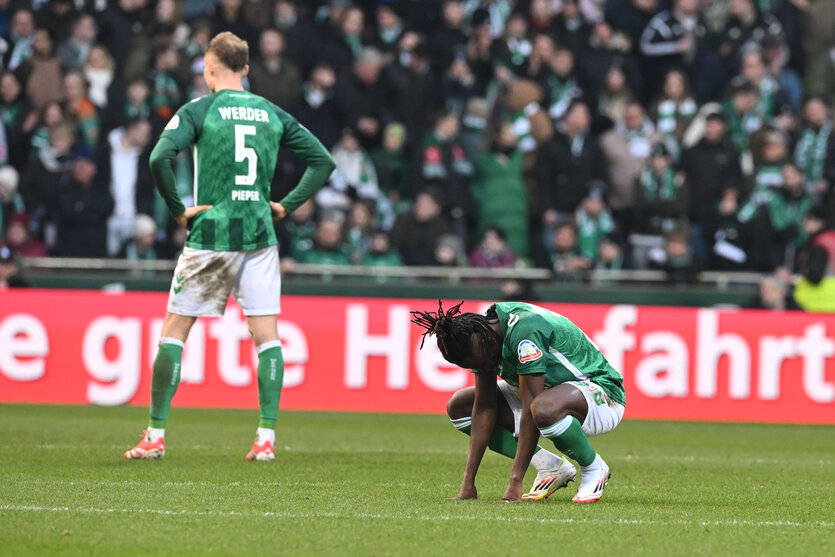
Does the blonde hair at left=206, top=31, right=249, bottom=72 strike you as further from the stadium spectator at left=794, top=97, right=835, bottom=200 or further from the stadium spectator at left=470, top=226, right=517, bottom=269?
the stadium spectator at left=794, top=97, right=835, bottom=200

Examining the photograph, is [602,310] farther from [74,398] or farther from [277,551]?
[277,551]

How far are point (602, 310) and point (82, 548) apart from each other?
9829mm

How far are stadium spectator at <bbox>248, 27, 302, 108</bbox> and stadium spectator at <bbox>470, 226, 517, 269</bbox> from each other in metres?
2.86

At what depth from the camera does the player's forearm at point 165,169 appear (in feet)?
27.6

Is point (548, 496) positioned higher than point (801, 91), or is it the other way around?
point (801, 91)

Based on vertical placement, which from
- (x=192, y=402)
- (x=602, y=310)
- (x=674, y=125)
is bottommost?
(x=192, y=402)

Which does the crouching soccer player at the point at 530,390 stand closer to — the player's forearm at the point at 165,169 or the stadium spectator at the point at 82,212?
the player's forearm at the point at 165,169

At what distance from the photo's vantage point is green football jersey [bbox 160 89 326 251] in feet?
28.5

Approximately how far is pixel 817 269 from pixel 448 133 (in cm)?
450

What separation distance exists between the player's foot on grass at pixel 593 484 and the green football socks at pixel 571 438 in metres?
0.12

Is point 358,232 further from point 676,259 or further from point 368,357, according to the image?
point 676,259

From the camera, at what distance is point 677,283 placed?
15.8 meters

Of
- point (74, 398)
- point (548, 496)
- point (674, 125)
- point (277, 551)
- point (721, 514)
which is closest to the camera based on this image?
point (277, 551)

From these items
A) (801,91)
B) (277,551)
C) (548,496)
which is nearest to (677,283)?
(801,91)
